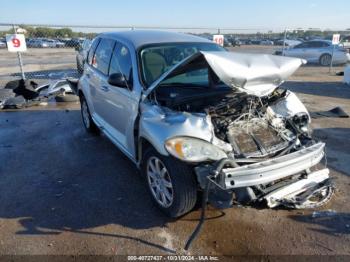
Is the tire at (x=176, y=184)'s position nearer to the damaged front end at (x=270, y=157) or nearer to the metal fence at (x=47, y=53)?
the damaged front end at (x=270, y=157)

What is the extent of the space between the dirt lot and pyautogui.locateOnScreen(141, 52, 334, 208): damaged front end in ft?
1.13

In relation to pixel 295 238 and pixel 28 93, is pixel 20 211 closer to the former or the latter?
pixel 295 238

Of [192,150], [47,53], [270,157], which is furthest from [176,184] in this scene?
[47,53]

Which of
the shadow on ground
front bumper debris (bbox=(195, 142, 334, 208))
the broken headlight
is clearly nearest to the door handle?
the broken headlight

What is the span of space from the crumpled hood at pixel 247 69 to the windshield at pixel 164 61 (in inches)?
14.3

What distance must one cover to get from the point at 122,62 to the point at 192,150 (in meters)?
2.00

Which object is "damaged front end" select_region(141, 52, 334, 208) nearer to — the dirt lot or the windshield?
the windshield

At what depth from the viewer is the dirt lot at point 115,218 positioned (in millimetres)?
2977

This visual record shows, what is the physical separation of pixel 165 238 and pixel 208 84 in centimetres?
186

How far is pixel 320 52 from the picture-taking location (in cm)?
1783

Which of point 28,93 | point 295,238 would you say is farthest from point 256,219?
point 28,93

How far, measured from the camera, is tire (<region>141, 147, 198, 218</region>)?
298cm

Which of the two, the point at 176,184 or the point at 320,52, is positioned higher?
the point at 176,184

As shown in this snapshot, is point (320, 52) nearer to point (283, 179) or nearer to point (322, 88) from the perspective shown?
point (322, 88)
